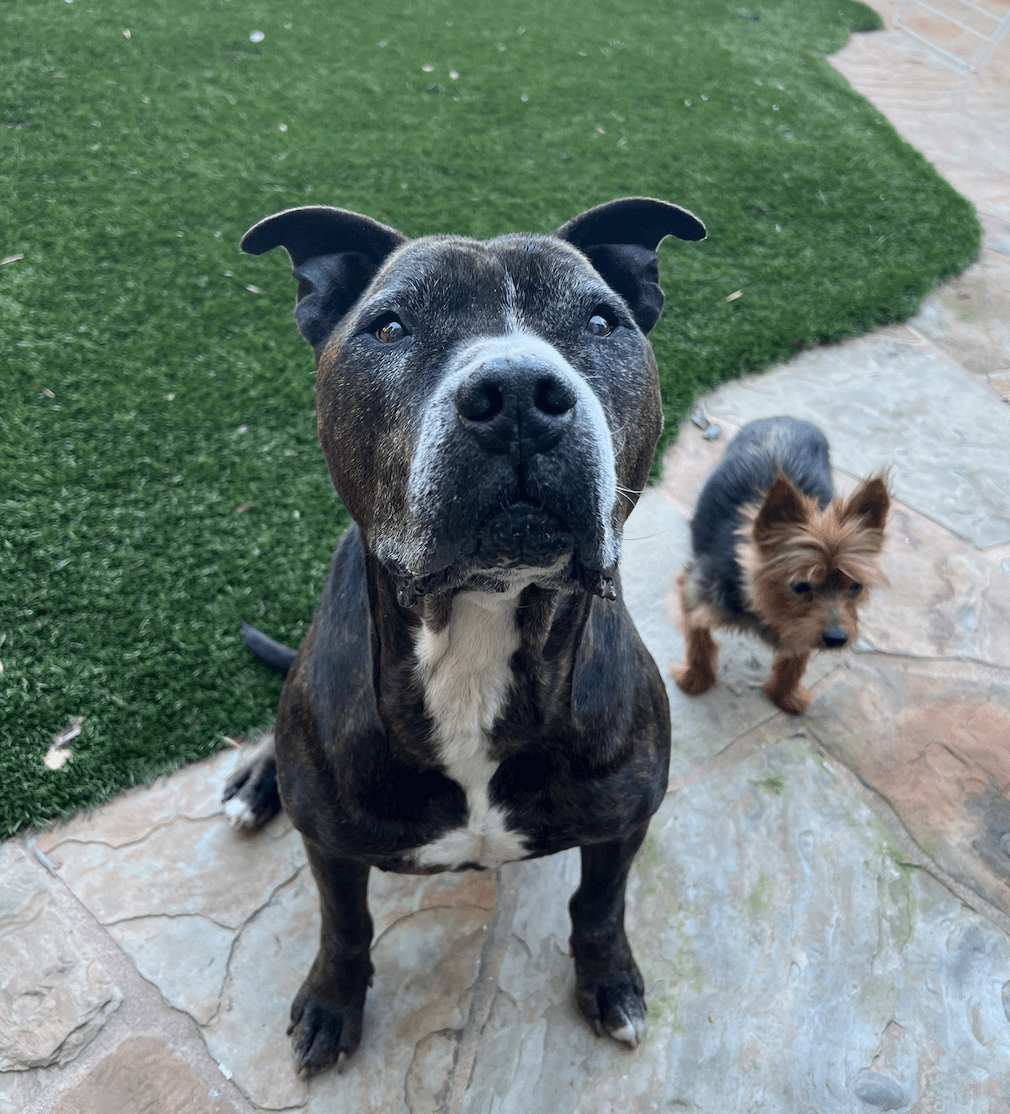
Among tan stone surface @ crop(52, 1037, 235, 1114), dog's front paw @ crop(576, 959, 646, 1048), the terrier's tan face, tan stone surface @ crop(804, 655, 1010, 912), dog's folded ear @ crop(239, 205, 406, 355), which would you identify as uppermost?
dog's folded ear @ crop(239, 205, 406, 355)

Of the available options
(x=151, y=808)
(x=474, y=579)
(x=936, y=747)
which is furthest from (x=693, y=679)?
(x=151, y=808)

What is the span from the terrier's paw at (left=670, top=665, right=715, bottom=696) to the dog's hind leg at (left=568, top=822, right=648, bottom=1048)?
110cm

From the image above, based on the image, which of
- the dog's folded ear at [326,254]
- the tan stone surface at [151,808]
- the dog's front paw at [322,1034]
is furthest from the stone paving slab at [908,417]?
the dog's front paw at [322,1034]

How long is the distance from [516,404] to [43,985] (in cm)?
235

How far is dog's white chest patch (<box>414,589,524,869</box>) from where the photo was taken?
1713mm

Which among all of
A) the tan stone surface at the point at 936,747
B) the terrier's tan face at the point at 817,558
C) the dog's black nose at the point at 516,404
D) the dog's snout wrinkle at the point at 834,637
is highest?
the dog's black nose at the point at 516,404

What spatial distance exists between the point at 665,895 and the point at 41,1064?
1.92 m

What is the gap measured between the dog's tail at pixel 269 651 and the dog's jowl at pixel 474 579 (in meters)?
0.88

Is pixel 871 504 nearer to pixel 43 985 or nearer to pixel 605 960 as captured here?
pixel 605 960

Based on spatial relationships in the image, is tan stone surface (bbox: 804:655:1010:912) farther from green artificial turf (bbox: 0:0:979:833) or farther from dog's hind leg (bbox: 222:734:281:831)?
dog's hind leg (bbox: 222:734:281:831)

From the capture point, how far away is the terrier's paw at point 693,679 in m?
3.28

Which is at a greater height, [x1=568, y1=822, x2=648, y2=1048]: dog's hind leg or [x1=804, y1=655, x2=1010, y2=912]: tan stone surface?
[x1=804, y1=655, x2=1010, y2=912]: tan stone surface

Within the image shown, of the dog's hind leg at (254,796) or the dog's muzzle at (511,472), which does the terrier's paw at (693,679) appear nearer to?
the dog's hind leg at (254,796)

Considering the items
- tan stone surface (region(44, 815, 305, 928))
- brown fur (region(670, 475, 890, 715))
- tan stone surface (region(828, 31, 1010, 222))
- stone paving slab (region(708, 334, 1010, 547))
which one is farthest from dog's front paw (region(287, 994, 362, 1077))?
tan stone surface (region(828, 31, 1010, 222))
